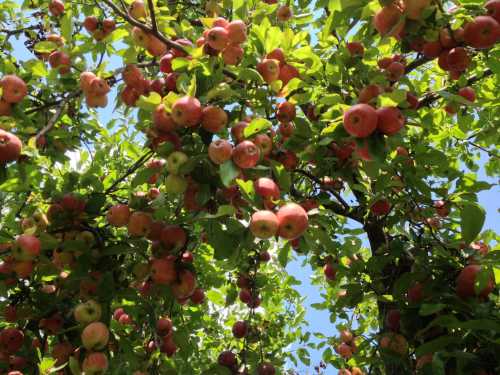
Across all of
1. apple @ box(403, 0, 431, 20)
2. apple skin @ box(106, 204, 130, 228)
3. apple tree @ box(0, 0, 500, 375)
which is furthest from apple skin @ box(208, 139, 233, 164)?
apple @ box(403, 0, 431, 20)

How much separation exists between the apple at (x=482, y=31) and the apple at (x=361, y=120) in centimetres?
83

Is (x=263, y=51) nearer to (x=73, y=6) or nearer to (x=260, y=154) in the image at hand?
(x=260, y=154)

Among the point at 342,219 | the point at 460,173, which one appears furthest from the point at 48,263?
the point at 342,219

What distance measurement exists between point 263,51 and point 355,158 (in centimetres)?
99

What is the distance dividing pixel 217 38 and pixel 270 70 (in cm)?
39

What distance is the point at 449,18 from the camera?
2.58m

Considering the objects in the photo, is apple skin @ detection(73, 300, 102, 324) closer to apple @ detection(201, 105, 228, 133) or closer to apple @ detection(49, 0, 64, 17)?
apple @ detection(201, 105, 228, 133)

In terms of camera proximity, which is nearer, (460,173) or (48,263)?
(48,263)

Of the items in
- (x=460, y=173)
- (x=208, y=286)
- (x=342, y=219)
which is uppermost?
(x=460, y=173)

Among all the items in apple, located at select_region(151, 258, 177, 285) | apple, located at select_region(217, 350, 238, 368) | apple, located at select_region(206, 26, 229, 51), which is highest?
apple, located at select_region(206, 26, 229, 51)

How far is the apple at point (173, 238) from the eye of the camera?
2.88m

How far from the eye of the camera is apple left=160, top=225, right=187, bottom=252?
2.88 metres

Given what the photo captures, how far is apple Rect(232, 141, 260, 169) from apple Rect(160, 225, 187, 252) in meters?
0.64

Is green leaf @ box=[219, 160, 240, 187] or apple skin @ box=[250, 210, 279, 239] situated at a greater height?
green leaf @ box=[219, 160, 240, 187]
